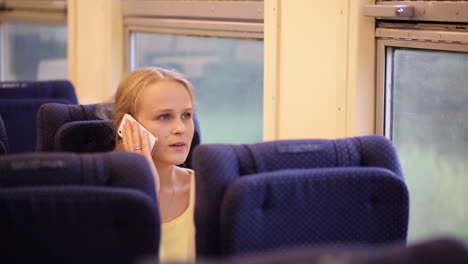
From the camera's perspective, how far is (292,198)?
5.50 ft

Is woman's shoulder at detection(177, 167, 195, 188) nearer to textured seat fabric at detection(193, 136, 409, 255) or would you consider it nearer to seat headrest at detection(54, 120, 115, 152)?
seat headrest at detection(54, 120, 115, 152)

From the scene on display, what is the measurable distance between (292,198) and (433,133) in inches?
50.2

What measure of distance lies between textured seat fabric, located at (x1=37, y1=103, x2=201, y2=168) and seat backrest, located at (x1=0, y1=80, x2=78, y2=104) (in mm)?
932

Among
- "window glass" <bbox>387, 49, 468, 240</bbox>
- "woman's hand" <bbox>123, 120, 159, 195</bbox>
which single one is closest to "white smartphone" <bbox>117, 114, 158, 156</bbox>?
"woman's hand" <bbox>123, 120, 159, 195</bbox>

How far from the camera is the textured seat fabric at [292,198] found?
1.63 metres

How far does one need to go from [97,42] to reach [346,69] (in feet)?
7.23

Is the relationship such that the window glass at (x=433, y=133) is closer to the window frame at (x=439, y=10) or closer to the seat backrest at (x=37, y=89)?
the window frame at (x=439, y=10)

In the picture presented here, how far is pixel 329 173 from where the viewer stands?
1.70 metres

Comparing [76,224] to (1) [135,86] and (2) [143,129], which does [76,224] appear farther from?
(1) [135,86]

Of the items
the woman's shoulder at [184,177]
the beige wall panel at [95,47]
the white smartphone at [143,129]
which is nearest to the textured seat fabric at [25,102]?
the beige wall panel at [95,47]

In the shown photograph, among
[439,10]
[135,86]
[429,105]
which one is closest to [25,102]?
[135,86]

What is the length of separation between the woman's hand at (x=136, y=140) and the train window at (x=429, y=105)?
0.87m

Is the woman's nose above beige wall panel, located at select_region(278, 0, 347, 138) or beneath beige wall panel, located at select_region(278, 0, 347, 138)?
beneath

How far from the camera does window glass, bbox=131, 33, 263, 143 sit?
12.5 feet
